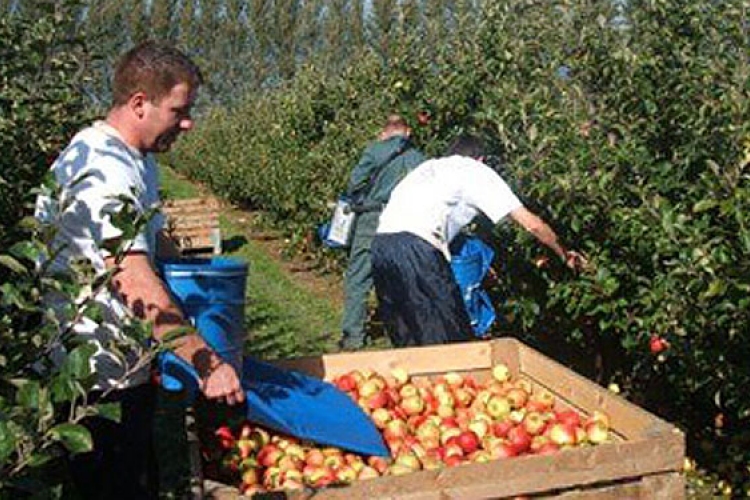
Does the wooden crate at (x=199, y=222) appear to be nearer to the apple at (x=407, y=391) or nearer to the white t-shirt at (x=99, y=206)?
the apple at (x=407, y=391)

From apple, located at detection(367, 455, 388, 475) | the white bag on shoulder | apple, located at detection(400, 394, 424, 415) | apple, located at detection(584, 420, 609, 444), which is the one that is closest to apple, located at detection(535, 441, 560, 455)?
apple, located at detection(584, 420, 609, 444)

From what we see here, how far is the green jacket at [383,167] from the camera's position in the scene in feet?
25.0

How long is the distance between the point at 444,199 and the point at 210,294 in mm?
2184

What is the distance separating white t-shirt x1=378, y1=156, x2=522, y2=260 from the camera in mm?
4918

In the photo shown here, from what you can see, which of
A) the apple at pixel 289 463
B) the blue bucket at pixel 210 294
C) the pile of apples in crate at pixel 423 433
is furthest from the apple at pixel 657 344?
the blue bucket at pixel 210 294

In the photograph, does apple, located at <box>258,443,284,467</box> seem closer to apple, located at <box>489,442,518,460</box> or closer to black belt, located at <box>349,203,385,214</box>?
apple, located at <box>489,442,518,460</box>

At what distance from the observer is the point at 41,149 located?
488 cm

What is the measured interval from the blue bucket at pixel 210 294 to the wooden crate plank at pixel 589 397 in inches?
53.4

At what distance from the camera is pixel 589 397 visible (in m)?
4.00

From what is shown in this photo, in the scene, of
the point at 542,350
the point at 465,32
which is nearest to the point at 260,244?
the point at 465,32

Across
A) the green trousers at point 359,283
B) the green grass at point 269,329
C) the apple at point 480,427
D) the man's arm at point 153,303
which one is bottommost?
the green grass at point 269,329

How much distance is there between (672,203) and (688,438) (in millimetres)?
1412

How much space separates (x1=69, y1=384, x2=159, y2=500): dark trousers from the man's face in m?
0.70

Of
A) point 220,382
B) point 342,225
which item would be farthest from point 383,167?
point 220,382
